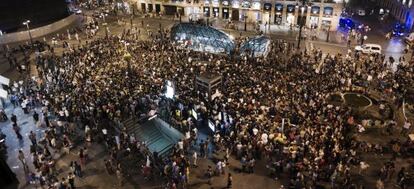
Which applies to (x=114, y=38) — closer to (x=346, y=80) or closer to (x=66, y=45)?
(x=66, y=45)

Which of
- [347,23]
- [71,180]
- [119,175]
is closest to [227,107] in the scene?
[119,175]

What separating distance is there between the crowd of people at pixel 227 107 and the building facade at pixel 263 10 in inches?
574

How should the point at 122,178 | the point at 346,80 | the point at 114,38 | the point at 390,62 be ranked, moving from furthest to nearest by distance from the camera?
the point at 114,38 → the point at 390,62 → the point at 346,80 → the point at 122,178

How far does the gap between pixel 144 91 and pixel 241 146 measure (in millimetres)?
11519

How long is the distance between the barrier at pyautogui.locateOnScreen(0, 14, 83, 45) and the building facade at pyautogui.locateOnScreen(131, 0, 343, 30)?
1343 centimetres

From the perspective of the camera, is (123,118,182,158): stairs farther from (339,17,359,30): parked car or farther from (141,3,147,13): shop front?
(141,3,147,13): shop front

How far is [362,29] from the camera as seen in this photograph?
5656 cm

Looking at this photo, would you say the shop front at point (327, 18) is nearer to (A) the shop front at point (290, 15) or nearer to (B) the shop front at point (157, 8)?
(A) the shop front at point (290, 15)

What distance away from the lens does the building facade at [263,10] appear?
55906 millimetres

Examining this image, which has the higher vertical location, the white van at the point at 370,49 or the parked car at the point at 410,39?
the parked car at the point at 410,39

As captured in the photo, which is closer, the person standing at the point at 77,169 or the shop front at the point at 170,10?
the person standing at the point at 77,169

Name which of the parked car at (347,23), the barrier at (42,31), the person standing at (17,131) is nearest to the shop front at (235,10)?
the parked car at (347,23)


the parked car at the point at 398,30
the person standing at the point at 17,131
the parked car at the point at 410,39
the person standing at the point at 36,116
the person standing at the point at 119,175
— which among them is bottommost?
the person standing at the point at 119,175

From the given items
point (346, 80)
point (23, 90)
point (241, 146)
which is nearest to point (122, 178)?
point (241, 146)
